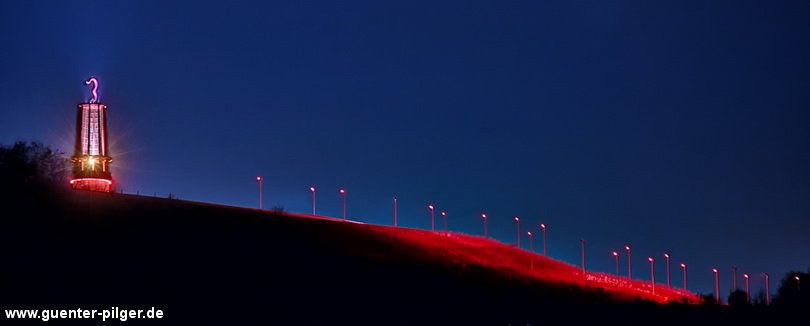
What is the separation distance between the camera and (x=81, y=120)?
3083 inches

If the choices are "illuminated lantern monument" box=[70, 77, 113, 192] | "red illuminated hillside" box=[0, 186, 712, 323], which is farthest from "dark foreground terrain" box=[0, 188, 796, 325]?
"illuminated lantern monument" box=[70, 77, 113, 192]

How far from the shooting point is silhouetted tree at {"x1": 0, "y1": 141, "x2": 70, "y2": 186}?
212 feet

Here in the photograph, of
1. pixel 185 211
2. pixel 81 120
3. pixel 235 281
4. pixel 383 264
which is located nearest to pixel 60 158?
pixel 81 120

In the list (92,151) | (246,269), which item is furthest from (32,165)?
(246,269)

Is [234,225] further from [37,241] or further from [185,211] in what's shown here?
[37,241]

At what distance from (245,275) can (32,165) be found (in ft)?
94.6

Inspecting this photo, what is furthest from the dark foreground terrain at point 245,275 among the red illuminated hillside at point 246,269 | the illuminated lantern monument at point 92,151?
the illuminated lantern monument at point 92,151

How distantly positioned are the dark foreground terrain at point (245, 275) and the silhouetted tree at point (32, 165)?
30.5 feet

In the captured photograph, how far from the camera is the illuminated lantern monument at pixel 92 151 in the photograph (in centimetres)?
7594

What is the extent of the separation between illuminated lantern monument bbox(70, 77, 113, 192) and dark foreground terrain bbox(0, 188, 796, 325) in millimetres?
14342

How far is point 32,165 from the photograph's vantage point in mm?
69375

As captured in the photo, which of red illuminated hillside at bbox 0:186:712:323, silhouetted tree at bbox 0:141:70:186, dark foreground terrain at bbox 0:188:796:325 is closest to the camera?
dark foreground terrain at bbox 0:188:796:325

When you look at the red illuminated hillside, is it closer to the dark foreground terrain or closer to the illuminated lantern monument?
the dark foreground terrain

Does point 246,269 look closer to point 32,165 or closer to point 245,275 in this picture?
point 245,275
